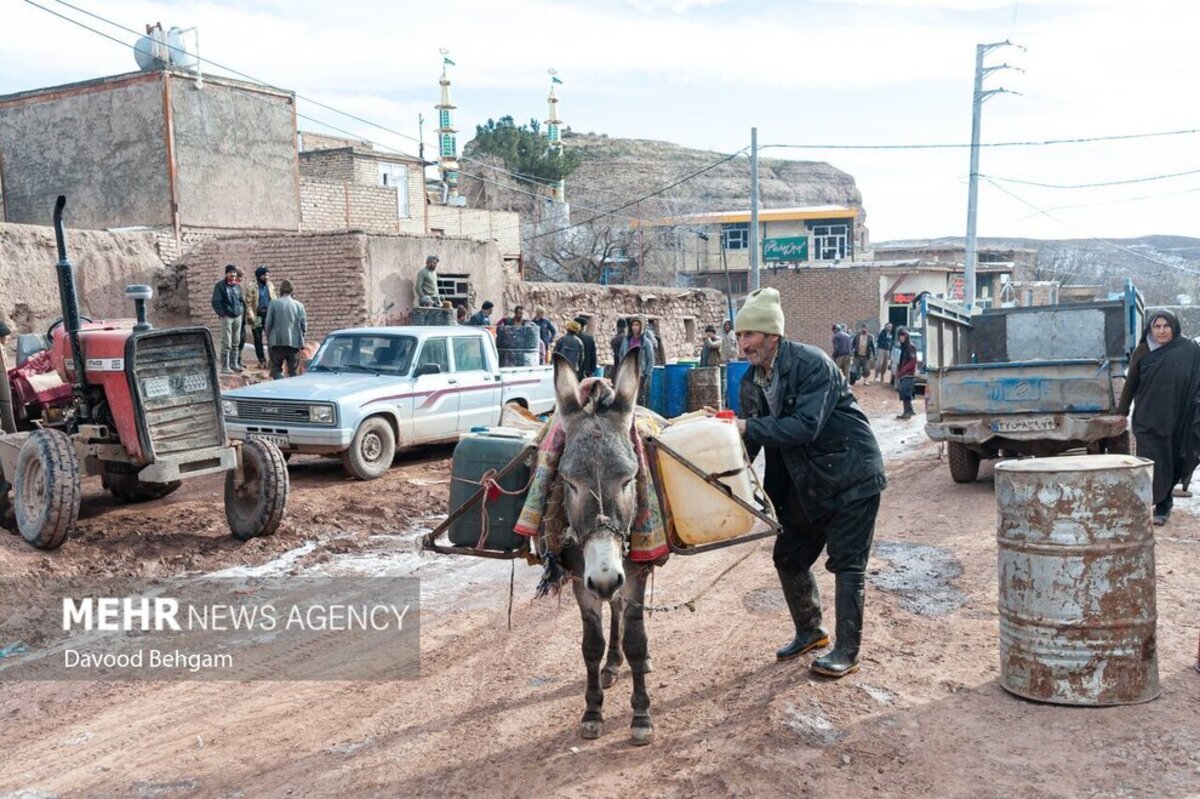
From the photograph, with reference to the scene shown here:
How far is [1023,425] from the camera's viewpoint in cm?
1088

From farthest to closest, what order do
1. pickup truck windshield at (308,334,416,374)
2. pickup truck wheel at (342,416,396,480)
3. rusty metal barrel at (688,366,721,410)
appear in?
rusty metal barrel at (688,366,721,410), pickup truck windshield at (308,334,416,374), pickup truck wheel at (342,416,396,480)

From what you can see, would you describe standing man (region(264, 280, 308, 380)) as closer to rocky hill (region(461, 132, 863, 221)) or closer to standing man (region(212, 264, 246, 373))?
standing man (region(212, 264, 246, 373))

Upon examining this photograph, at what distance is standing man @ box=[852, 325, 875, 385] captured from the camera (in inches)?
1132

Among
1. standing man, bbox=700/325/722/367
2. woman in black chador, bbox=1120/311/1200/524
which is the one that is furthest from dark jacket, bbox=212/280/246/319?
woman in black chador, bbox=1120/311/1200/524

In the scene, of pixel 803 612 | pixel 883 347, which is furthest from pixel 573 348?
pixel 883 347

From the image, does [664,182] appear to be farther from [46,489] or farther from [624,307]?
[46,489]

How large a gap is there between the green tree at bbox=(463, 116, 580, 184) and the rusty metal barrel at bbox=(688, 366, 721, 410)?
42186mm

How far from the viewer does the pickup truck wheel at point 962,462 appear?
11609 millimetres

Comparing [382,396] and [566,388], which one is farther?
[382,396]

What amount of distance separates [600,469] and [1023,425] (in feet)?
26.2

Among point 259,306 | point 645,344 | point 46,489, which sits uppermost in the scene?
point 259,306

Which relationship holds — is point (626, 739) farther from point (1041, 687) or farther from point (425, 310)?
point (425, 310)

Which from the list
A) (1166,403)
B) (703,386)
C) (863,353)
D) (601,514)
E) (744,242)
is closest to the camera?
(601,514)

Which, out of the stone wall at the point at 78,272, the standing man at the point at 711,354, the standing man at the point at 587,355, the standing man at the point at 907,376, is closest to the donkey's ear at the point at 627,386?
the standing man at the point at 587,355
